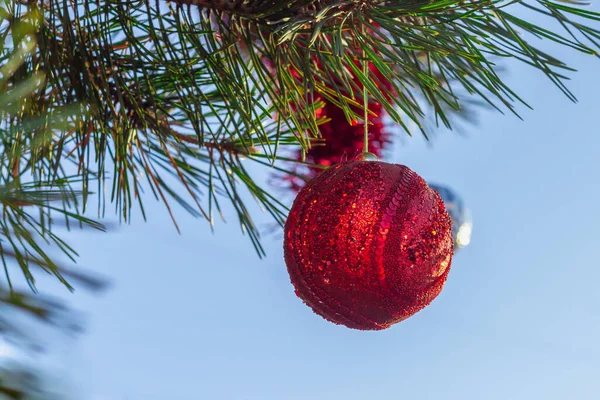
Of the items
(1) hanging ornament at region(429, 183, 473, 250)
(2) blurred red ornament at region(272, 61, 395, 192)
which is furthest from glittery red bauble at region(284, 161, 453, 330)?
(1) hanging ornament at region(429, 183, 473, 250)

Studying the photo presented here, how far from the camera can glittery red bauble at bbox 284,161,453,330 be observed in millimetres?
471

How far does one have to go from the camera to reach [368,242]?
0.47 metres

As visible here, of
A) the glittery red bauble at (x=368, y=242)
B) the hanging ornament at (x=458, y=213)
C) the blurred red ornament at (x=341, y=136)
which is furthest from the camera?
the hanging ornament at (x=458, y=213)

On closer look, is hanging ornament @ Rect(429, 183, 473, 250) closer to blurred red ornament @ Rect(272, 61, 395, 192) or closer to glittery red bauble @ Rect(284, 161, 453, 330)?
blurred red ornament @ Rect(272, 61, 395, 192)

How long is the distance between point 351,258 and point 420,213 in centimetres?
6

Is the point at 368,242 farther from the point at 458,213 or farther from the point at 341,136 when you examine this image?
the point at 458,213

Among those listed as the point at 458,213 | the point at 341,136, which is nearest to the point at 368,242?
the point at 341,136

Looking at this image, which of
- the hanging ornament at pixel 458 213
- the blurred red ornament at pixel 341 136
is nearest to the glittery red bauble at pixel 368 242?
the blurred red ornament at pixel 341 136

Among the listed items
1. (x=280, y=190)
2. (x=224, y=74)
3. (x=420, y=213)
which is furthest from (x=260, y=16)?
(x=280, y=190)

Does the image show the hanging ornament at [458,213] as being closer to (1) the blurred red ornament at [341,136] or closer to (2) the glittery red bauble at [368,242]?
(1) the blurred red ornament at [341,136]

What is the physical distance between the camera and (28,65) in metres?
0.64

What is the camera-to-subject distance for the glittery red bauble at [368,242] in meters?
0.47

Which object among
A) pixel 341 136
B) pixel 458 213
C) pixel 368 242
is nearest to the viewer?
pixel 368 242

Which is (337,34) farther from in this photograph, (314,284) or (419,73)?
(314,284)
